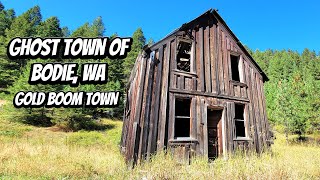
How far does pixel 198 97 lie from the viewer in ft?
34.9

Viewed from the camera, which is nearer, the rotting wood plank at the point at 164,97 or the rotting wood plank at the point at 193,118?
the rotting wood plank at the point at 164,97

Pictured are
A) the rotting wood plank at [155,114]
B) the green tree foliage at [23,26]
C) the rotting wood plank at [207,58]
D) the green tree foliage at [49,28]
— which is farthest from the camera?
the green tree foliage at [49,28]

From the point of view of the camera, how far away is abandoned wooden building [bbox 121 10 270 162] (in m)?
9.47

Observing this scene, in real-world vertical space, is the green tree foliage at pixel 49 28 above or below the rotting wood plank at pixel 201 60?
above

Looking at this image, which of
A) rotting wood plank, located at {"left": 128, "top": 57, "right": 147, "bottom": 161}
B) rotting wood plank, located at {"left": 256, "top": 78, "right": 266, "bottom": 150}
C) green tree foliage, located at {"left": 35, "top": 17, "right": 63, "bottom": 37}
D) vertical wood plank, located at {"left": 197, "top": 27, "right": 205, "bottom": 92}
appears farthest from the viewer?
green tree foliage, located at {"left": 35, "top": 17, "right": 63, "bottom": 37}

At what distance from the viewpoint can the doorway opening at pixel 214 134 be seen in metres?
11.3

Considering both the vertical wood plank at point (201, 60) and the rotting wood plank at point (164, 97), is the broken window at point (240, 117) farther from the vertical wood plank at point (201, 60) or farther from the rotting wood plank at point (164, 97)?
the rotting wood plank at point (164, 97)

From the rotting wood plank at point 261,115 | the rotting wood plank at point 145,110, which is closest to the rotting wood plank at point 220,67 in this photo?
the rotting wood plank at point 261,115

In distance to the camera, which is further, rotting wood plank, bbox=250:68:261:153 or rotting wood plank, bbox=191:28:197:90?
rotting wood plank, bbox=250:68:261:153

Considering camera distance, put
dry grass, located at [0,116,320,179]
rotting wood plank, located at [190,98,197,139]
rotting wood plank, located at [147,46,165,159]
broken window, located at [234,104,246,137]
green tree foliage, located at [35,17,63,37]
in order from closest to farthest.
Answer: dry grass, located at [0,116,320,179], rotting wood plank, located at [147,46,165,159], rotting wood plank, located at [190,98,197,139], broken window, located at [234,104,246,137], green tree foliage, located at [35,17,63,37]


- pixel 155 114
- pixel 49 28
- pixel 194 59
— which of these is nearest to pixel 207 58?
pixel 194 59

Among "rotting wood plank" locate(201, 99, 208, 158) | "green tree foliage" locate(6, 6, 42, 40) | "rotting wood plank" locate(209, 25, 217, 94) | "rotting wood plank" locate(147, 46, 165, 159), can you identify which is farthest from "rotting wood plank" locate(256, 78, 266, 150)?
"green tree foliage" locate(6, 6, 42, 40)

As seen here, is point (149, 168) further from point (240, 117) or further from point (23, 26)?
point (23, 26)

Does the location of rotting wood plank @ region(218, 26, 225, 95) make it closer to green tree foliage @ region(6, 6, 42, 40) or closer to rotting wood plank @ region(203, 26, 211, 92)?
rotting wood plank @ region(203, 26, 211, 92)
